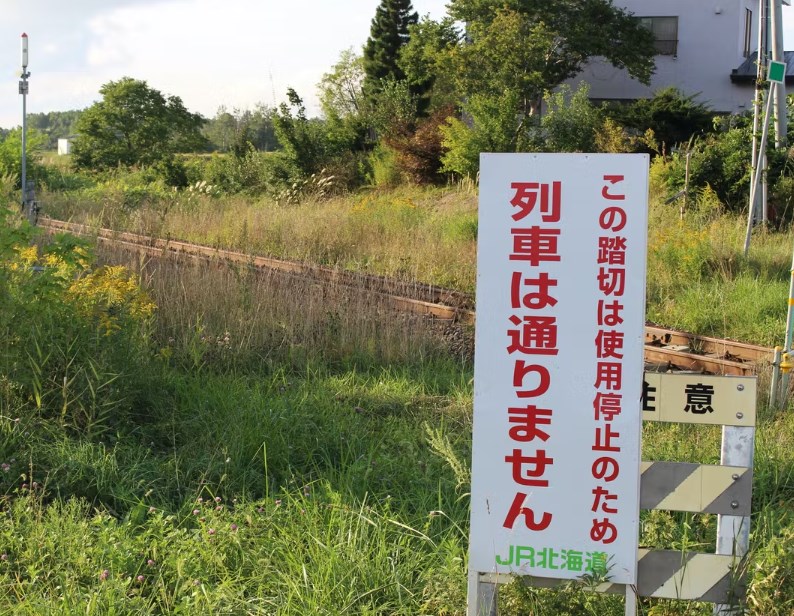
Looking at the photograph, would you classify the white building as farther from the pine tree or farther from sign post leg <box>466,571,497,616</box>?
sign post leg <box>466,571,497,616</box>

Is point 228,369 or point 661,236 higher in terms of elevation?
point 661,236

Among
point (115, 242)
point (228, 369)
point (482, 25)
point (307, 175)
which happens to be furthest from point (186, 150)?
point (228, 369)

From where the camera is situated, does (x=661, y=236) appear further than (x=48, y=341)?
Yes

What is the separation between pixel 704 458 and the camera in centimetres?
486

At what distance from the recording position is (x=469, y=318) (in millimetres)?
9016

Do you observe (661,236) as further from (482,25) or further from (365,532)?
(482,25)

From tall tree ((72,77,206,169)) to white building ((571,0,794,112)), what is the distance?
19.3m

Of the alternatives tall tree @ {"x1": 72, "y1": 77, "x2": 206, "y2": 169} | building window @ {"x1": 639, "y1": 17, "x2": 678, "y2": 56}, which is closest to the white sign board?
building window @ {"x1": 639, "y1": 17, "x2": 678, "y2": 56}

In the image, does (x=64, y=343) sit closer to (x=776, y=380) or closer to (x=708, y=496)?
(x=708, y=496)

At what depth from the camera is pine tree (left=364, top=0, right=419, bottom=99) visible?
42750mm

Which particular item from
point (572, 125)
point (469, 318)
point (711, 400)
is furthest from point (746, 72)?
point (711, 400)

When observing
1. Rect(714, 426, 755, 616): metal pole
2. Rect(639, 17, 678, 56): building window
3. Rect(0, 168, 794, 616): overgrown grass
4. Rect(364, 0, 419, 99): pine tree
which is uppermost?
Rect(364, 0, 419, 99): pine tree

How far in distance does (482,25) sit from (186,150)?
18.8 m

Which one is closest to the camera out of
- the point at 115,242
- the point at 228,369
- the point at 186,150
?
the point at 228,369
